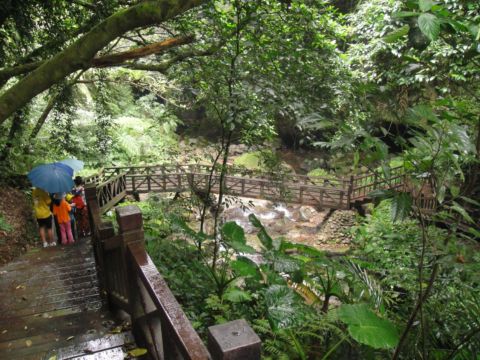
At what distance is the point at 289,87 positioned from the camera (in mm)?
3783

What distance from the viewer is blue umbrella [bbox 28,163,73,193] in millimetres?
5171

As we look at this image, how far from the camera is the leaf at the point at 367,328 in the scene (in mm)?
2045

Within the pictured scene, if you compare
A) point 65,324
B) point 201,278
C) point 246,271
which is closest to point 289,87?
point 246,271

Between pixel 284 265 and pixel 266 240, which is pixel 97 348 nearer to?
pixel 284 265

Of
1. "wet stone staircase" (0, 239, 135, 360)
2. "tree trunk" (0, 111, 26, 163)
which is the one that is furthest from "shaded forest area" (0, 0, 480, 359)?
"tree trunk" (0, 111, 26, 163)

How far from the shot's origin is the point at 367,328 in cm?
214

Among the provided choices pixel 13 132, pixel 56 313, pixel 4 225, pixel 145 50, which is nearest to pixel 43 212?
pixel 4 225

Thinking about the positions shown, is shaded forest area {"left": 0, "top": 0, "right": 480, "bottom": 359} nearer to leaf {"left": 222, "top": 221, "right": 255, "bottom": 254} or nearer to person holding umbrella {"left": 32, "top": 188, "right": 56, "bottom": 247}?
leaf {"left": 222, "top": 221, "right": 255, "bottom": 254}

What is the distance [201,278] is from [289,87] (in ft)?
8.05

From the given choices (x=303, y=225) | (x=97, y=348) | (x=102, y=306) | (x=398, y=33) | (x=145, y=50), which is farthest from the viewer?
(x=303, y=225)

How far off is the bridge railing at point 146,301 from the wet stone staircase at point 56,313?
0.22 meters

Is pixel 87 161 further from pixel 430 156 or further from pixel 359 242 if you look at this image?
pixel 430 156

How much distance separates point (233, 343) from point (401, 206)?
93 cm

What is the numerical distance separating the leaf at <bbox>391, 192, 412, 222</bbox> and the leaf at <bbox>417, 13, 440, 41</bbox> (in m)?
0.67
